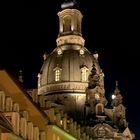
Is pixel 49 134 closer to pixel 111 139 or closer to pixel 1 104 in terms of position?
pixel 1 104

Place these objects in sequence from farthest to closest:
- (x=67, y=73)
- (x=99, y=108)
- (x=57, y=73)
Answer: (x=57, y=73), (x=67, y=73), (x=99, y=108)

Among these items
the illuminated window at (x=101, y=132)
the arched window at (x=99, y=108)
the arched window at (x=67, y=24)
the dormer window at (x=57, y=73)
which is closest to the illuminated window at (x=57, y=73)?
the dormer window at (x=57, y=73)

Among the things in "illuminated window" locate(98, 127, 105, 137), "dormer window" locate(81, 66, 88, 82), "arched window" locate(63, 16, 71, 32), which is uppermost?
"arched window" locate(63, 16, 71, 32)

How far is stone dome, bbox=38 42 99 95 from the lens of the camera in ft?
367

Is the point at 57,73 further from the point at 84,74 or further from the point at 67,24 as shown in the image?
the point at 67,24

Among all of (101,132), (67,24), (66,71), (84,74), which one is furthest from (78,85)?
(67,24)

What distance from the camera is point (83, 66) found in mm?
112750

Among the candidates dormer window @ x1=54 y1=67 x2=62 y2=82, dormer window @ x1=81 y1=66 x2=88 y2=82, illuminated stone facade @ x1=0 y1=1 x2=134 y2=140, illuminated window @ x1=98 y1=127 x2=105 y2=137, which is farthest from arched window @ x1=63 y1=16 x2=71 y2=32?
illuminated window @ x1=98 y1=127 x2=105 y2=137

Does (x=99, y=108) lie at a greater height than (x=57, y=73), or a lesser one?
lesser

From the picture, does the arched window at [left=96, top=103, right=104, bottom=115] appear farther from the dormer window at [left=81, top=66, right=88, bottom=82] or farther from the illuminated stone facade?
the dormer window at [left=81, top=66, right=88, bottom=82]

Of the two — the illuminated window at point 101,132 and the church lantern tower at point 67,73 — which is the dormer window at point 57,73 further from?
the illuminated window at point 101,132

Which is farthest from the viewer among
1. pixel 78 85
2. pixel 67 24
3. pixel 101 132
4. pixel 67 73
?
pixel 67 24

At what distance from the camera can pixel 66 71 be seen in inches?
4469

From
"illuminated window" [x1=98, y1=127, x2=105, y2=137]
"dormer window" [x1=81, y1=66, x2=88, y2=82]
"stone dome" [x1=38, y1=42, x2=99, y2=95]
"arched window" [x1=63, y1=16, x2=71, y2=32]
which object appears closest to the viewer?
"illuminated window" [x1=98, y1=127, x2=105, y2=137]
